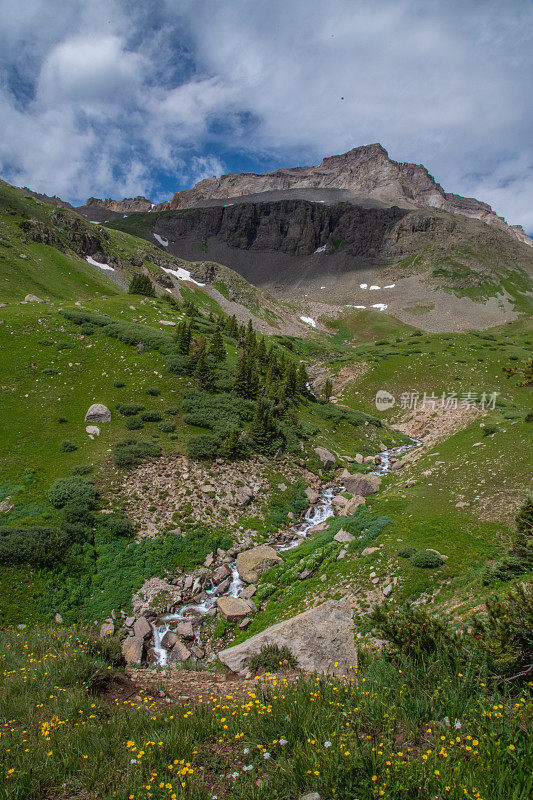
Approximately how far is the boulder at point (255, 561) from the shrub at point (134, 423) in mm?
13344

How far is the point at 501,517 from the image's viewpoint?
17281 millimetres

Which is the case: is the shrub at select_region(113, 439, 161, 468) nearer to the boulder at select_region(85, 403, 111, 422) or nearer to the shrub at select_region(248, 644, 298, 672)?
the boulder at select_region(85, 403, 111, 422)

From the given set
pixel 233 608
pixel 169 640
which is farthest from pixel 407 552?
pixel 169 640

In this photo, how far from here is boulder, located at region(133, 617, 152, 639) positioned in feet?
52.2

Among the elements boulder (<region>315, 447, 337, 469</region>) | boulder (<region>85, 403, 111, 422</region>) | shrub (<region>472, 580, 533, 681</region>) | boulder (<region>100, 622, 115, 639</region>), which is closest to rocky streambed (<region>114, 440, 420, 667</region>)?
boulder (<region>100, 622, 115, 639</region>)

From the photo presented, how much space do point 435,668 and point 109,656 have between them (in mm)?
9408

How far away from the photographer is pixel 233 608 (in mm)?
17031

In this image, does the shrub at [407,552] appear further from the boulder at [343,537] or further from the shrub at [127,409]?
the shrub at [127,409]

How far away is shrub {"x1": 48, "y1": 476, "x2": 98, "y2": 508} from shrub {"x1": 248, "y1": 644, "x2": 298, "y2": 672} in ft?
46.7

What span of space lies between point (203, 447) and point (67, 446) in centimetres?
935

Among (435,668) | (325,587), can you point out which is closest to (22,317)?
(325,587)

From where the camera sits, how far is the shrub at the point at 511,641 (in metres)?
6.50

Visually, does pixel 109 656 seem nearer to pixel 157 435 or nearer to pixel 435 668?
pixel 435 668

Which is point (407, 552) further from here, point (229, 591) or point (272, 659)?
point (229, 591)
